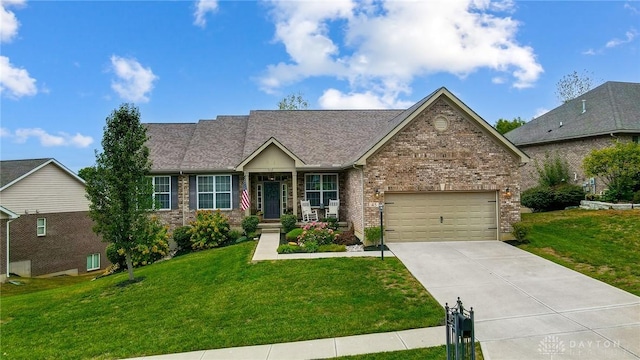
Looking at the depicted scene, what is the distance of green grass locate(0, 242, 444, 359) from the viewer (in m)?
7.14

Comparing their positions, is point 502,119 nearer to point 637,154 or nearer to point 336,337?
point 637,154

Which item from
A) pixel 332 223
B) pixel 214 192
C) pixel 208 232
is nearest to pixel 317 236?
pixel 332 223

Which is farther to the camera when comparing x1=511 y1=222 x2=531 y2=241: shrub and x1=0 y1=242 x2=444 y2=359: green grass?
x1=511 y1=222 x2=531 y2=241: shrub

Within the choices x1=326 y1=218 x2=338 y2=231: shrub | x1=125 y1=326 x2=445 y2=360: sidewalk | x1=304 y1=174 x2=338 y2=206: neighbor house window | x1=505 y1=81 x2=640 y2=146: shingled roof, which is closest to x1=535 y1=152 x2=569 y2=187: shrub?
x1=505 y1=81 x2=640 y2=146: shingled roof

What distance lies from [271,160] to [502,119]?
43.8m

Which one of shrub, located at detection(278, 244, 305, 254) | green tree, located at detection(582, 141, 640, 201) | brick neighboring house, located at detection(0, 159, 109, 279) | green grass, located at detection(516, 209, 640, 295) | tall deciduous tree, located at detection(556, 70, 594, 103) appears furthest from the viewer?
tall deciduous tree, located at detection(556, 70, 594, 103)

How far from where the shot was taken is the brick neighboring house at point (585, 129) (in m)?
19.3

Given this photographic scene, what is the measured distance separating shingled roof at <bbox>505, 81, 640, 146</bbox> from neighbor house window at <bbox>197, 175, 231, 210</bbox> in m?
20.1

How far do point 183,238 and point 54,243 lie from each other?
1190 cm

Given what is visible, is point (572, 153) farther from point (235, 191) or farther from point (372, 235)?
point (235, 191)

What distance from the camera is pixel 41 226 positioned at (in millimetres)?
22016

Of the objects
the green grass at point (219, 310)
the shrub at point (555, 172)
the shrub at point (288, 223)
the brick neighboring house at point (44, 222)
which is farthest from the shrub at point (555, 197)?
the brick neighboring house at point (44, 222)

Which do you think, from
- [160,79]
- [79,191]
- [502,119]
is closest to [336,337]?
[160,79]

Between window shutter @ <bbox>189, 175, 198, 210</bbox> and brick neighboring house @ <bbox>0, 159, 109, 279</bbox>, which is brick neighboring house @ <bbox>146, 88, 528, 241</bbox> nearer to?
window shutter @ <bbox>189, 175, 198, 210</bbox>
